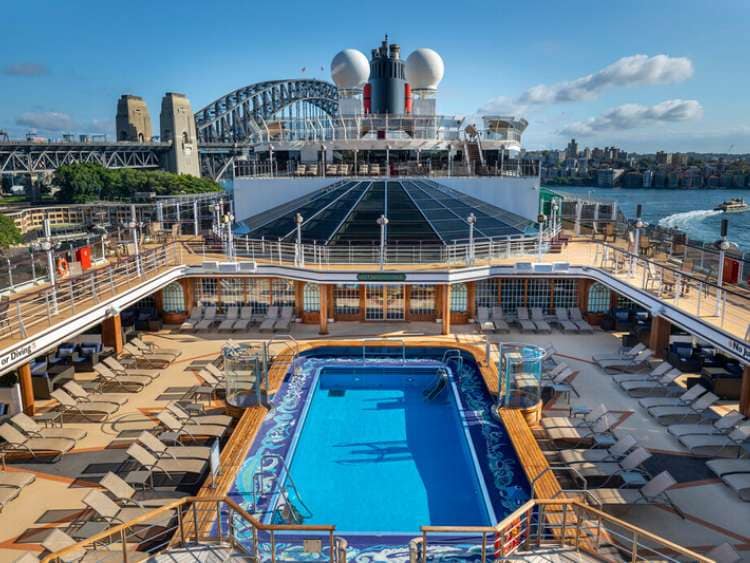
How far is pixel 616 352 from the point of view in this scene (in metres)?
16.4

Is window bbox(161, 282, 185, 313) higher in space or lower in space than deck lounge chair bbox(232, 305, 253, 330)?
higher

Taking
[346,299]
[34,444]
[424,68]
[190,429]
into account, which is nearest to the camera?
[34,444]

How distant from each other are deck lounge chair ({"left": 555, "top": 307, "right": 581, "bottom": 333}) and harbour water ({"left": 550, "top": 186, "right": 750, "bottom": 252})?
20078mm

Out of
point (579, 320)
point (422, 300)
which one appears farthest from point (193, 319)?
point (579, 320)

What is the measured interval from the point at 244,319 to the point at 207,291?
1.79 meters

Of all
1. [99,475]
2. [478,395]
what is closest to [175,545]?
[99,475]

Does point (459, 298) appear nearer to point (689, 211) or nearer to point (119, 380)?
point (119, 380)

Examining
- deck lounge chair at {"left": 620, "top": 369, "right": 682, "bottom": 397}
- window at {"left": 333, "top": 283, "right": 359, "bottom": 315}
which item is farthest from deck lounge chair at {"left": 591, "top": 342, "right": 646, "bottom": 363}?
window at {"left": 333, "top": 283, "right": 359, "bottom": 315}

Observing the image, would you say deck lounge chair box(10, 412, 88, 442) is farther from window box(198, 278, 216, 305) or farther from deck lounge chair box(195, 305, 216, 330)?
window box(198, 278, 216, 305)

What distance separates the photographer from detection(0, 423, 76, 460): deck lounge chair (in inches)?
416

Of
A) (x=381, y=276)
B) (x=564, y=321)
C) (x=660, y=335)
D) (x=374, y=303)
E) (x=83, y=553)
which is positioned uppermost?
(x=381, y=276)

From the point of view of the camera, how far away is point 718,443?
1045 cm

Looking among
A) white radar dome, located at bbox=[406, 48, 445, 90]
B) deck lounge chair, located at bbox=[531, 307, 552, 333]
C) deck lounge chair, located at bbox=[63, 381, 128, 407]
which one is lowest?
deck lounge chair, located at bbox=[63, 381, 128, 407]

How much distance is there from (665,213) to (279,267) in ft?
313
